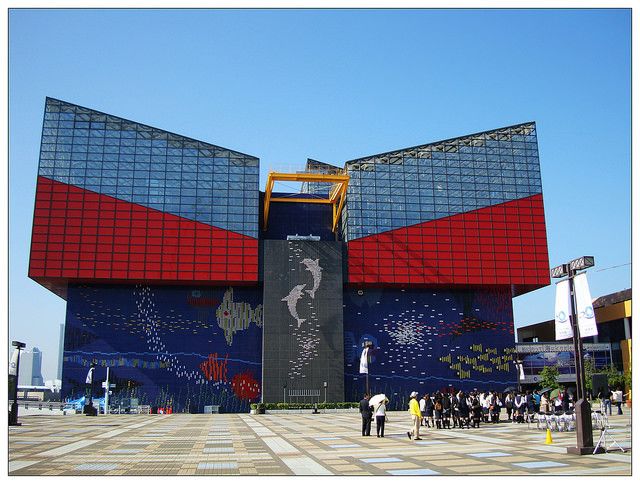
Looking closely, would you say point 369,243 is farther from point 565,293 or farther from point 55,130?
point 565,293

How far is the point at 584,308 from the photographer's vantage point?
20.5 metres

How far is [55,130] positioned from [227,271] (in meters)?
24.7

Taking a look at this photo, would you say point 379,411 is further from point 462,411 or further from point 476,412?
point 476,412

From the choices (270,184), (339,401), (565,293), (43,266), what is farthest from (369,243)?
(565,293)

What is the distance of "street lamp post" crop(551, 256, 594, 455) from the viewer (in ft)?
59.6

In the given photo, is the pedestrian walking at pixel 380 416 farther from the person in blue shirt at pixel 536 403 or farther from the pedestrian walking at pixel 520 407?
the person in blue shirt at pixel 536 403


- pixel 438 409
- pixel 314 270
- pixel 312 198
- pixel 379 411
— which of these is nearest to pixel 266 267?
pixel 314 270

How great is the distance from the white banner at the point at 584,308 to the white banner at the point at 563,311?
0.59m

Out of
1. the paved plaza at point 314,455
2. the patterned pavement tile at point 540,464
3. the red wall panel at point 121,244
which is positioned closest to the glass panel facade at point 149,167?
the red wall panel at point 121,244

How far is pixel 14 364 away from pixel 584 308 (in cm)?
3236

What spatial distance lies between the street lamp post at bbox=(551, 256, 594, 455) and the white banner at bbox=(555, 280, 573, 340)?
7.1 inches

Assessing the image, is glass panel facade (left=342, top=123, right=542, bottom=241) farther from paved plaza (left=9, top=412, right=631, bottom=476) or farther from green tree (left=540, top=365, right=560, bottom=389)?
paved plaza (left=9, top=412, right=631, bottom=476)

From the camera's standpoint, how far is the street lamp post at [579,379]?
18172mm

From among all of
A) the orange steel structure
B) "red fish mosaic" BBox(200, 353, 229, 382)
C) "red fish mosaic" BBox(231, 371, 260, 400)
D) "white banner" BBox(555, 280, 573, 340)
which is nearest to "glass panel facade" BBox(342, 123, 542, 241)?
the orange steel structure
